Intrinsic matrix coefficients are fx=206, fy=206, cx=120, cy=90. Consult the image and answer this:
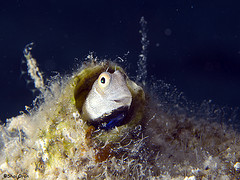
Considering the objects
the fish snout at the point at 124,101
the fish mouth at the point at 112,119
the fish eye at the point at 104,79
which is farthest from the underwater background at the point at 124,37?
the fish eye at the point at 104,79

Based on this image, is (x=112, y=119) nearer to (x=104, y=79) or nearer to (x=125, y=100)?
(x=125, y=100)

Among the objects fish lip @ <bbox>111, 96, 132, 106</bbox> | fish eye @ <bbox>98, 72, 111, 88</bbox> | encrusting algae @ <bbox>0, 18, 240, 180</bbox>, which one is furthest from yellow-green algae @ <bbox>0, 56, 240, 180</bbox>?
fish eye @ <bbox>98, 72, 111, 88</bbox>

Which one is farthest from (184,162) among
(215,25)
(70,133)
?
(215,25)

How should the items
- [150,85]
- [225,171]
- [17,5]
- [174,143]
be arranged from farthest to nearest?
[17,5] < [150,85] < [174,143] < [225,171]

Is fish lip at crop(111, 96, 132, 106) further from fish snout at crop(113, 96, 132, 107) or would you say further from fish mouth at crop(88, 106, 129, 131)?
fish mouth at crop(88, 106, 129, 131)

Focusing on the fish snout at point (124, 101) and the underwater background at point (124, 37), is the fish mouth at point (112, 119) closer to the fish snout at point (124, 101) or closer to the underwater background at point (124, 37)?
the fish snout at point (124, 101)

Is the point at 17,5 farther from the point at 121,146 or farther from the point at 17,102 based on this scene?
the point at 121,146

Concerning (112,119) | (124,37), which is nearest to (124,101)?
(112,119)
